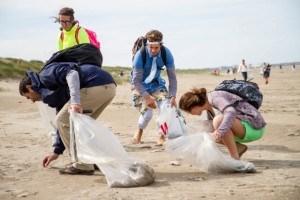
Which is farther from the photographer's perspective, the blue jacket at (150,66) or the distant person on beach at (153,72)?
the blue jacket at (150,66)

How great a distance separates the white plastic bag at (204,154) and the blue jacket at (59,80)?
0.93 meters

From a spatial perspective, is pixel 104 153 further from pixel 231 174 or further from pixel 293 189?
pixel 293 189

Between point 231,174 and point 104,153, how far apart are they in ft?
3.87

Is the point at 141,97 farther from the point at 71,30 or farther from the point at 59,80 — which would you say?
the point at 59,80

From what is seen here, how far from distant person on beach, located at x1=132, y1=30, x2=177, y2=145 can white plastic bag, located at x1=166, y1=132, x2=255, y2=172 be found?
0.98 metres

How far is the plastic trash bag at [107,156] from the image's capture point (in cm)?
425

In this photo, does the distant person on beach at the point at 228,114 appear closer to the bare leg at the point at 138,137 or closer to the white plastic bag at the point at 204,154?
the white plastic bag at the point at 204,154

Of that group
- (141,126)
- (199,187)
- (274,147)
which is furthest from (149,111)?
(199,187)

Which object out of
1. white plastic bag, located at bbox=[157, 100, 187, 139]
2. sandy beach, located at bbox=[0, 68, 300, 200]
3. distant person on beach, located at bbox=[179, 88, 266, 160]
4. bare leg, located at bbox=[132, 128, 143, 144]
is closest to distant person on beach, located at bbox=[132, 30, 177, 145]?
white plastic bag, located at bbox=[157, 100, 187, 139]

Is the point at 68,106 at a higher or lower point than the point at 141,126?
higher

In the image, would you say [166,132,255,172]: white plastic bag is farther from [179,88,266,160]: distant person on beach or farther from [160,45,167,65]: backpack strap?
[160,45,167,65]: backpack strap

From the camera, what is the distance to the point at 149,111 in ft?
22.4

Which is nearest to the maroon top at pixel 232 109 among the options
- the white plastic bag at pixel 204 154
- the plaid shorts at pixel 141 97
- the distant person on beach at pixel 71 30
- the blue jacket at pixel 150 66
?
the white plastic bag at pixel 204 154

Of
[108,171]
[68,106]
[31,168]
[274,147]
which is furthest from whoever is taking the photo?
[274,147]
